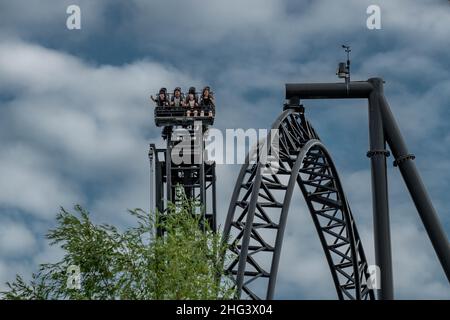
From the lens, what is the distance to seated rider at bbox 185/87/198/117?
4134 centimetres

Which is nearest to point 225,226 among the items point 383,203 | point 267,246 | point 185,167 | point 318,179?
point 267,246

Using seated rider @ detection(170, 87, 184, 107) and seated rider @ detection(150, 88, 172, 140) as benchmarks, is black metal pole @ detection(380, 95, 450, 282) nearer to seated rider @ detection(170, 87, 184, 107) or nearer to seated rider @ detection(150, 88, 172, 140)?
seated rider @ detection(170, 87, 184, 107)

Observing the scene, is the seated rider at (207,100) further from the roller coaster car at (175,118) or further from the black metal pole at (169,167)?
the black metal pole at (169,167)

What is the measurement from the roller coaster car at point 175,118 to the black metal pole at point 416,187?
43.9ft

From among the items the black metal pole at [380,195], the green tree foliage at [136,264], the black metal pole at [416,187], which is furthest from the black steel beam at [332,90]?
the green tree foliage at [136,264]

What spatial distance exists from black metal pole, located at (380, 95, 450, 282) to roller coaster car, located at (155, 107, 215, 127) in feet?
43.9

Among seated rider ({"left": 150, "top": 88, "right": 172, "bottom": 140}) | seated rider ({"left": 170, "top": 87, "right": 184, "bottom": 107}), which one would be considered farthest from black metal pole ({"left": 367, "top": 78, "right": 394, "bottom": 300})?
seated rider ({"left": 150, "top": 88, "right": 172, "bottom": 140})

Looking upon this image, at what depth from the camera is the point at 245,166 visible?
29828mm

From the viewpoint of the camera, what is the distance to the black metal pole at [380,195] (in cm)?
2583

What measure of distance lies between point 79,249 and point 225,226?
30.2 ft

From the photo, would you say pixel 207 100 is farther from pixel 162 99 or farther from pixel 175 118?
pixel 162 99
